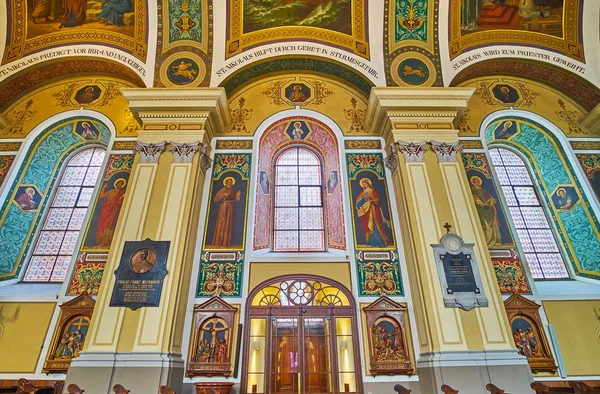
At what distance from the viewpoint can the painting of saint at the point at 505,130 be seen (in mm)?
9570

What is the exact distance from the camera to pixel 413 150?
800 cm

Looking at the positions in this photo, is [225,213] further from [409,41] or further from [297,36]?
[409,41]

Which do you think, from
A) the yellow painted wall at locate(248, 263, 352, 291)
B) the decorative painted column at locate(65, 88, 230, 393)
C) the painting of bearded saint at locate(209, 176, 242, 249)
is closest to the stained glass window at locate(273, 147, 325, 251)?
the yellow painted wall at locate(248, 263, 352, 291)

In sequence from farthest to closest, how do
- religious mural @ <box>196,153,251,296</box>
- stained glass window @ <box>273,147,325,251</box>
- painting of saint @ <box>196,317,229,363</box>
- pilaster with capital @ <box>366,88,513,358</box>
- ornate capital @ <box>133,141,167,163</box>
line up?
stained glass window @ <box>273,147,325,251</box>
ornate capital @ <box>133,141,167,163</box>
religious mural @ <box>196,153,251,296</box>
painting of saint @ <box>196,317,229,363</box>
pilaster with capital @ <box>366,88,513,358</box>

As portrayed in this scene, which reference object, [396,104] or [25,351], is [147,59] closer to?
[396,104]

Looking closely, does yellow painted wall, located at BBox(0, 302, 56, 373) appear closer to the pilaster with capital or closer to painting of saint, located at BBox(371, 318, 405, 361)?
painting of saint, located at BBox(371, 318, 405, 361)

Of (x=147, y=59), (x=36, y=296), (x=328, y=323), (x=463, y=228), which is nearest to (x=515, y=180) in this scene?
(x=463, y=228)

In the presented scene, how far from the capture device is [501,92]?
32.2 ft

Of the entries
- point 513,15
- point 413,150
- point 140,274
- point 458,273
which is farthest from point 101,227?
point 513,15

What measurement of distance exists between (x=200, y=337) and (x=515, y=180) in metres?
7.77

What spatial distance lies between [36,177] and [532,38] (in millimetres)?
12431

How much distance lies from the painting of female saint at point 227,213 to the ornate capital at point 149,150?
1.27 meters

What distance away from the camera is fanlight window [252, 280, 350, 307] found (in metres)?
7.25

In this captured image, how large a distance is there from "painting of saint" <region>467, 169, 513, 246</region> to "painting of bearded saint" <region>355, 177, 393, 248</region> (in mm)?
1983
